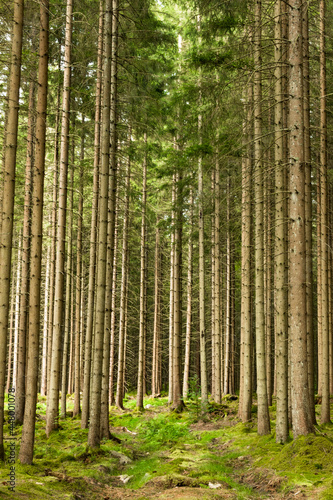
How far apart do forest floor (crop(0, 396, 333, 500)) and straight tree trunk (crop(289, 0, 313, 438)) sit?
0.66 m

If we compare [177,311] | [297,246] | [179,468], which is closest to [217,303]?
[177,311]

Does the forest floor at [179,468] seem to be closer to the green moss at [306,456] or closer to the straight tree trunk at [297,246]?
the green moss at [306,456]

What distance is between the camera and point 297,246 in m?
8.30

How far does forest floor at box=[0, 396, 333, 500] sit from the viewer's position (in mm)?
6434

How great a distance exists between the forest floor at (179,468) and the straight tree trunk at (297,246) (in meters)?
0.66

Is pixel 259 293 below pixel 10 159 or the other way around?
below

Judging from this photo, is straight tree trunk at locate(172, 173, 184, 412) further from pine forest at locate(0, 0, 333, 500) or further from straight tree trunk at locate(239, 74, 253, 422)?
straight tree trunk at locate(239, 74, 253, 422)

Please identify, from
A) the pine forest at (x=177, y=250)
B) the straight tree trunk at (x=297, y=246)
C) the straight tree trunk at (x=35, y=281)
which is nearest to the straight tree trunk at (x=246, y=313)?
the pine forest at (x=177, y=250)

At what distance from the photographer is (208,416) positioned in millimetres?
14844

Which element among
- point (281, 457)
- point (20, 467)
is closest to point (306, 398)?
point (281, 457)

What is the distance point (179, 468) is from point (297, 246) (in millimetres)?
5100

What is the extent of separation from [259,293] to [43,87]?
288 inches

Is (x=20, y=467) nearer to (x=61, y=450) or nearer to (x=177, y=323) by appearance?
(x=61, y=450)

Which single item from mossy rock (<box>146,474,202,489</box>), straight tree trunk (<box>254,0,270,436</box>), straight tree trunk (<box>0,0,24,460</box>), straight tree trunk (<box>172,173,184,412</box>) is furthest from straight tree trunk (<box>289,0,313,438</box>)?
straight tree trunk (<box>172,173,184,412</box>)
